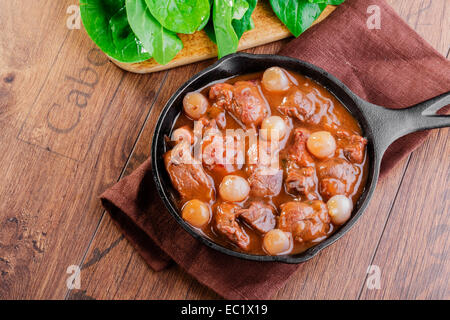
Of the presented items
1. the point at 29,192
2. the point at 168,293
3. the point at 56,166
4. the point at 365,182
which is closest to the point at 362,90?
the point at 365,182

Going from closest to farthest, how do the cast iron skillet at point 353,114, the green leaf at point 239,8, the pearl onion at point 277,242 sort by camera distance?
the pearl onion at point 277,242 → the cast iron skillet at point 353,114 → the green leaf at point 239,8

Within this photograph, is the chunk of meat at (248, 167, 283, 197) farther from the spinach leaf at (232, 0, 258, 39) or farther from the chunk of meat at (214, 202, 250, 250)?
the spinach leaf at (232, 0, 258, 39)

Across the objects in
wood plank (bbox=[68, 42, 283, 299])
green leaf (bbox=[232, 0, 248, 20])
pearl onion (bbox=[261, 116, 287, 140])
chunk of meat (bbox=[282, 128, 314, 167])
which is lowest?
wood plank (bbox=[68, 42, 283, 299])

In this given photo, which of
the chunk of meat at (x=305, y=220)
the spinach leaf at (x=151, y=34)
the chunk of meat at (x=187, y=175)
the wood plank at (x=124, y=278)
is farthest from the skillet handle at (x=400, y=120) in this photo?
the wood plank at (x=124, y=278)

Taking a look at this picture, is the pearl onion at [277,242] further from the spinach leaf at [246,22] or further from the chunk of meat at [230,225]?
the spinach leaf at [246,22]

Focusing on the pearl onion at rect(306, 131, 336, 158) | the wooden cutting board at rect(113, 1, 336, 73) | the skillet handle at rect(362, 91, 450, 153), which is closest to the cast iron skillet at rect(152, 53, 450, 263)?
the skillet handle at rect(362, 91, 450, 153)
